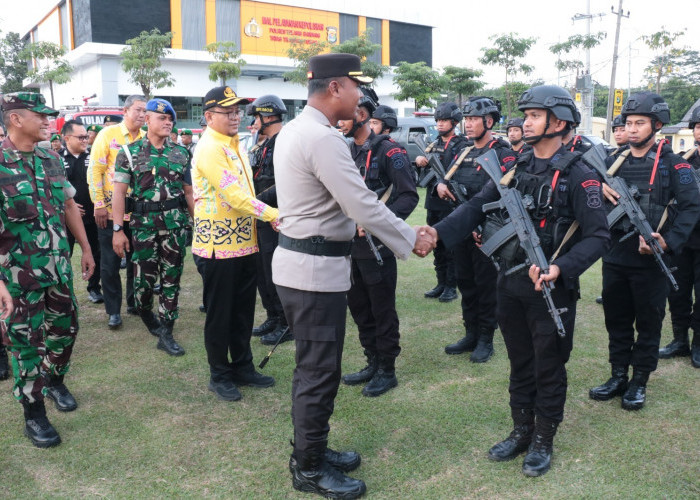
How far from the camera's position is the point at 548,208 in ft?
A: 10.3

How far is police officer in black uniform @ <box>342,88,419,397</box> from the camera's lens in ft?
14.0

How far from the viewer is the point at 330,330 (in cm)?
301

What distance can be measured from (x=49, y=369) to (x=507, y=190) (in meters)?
3.31

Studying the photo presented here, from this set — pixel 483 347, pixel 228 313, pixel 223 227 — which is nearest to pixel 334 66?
pixel 223 227

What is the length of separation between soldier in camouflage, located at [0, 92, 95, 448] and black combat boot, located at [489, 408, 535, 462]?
273 centimetres

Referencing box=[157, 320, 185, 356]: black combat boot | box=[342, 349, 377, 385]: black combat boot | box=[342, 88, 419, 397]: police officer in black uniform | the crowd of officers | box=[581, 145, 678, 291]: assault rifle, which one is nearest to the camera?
the crowd of officers

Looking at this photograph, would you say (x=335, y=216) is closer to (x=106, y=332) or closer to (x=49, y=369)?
(x=49, y=369)

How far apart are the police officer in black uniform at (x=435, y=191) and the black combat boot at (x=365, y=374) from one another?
1.80 m

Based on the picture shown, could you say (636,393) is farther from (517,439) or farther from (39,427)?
(39,427)

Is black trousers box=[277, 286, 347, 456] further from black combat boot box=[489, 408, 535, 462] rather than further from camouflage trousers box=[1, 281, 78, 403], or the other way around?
camouflage trousers box=[1, 281, 78, 403]

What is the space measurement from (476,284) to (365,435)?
2.06 meters

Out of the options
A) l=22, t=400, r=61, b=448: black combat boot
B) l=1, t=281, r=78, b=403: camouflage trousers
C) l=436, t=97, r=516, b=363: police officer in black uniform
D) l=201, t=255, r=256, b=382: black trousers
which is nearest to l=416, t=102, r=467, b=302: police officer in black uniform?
l=436, t=97, r=516, b=363: police officer in black uniform

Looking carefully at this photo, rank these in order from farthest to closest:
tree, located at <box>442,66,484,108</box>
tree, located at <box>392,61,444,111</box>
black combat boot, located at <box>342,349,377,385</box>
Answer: tree, located at <box>392,61,444,111</box> < tree, located at <box>442,66,484,108</box> < black combat boot, located at <box>342,349,377,385</box>

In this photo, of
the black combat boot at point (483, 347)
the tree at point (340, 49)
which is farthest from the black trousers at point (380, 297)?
the tree at point (340, 49)
